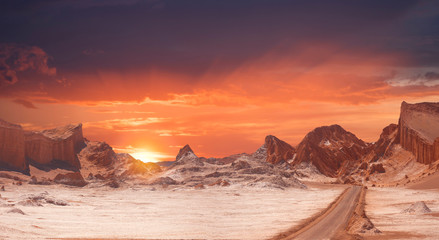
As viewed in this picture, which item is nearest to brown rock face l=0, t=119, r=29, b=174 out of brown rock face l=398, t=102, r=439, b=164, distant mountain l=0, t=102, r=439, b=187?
distant mountain l=0, t=102, r=439, b=187

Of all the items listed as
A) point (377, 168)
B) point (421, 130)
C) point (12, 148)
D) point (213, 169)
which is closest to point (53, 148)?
point (12, 148)

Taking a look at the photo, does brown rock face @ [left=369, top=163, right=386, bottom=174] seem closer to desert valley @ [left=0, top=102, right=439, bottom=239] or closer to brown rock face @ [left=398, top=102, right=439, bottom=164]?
desert valley @ [left=0, top=102, right=439, bottom=239]

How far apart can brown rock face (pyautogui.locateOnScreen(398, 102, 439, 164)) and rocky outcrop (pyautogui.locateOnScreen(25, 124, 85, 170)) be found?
14011cm

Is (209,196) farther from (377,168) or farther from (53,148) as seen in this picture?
(377,168)

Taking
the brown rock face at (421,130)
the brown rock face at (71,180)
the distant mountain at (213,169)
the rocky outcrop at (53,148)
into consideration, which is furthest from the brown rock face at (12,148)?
the brown rock face at (421,130)

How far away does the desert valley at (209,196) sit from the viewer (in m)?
44.8

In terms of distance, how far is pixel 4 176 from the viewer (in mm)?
A: 129625

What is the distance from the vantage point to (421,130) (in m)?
170

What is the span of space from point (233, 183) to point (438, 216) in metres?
103

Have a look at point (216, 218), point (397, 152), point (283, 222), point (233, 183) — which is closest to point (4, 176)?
point (233, 183)

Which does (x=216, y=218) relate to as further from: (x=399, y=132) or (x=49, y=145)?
(x=399, y=132)

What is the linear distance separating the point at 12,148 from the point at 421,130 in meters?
154

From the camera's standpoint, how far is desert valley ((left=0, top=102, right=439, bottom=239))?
44.8m

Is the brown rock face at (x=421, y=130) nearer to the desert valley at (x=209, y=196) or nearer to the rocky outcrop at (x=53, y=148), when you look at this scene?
the desert valley at (x=209, y=196)
